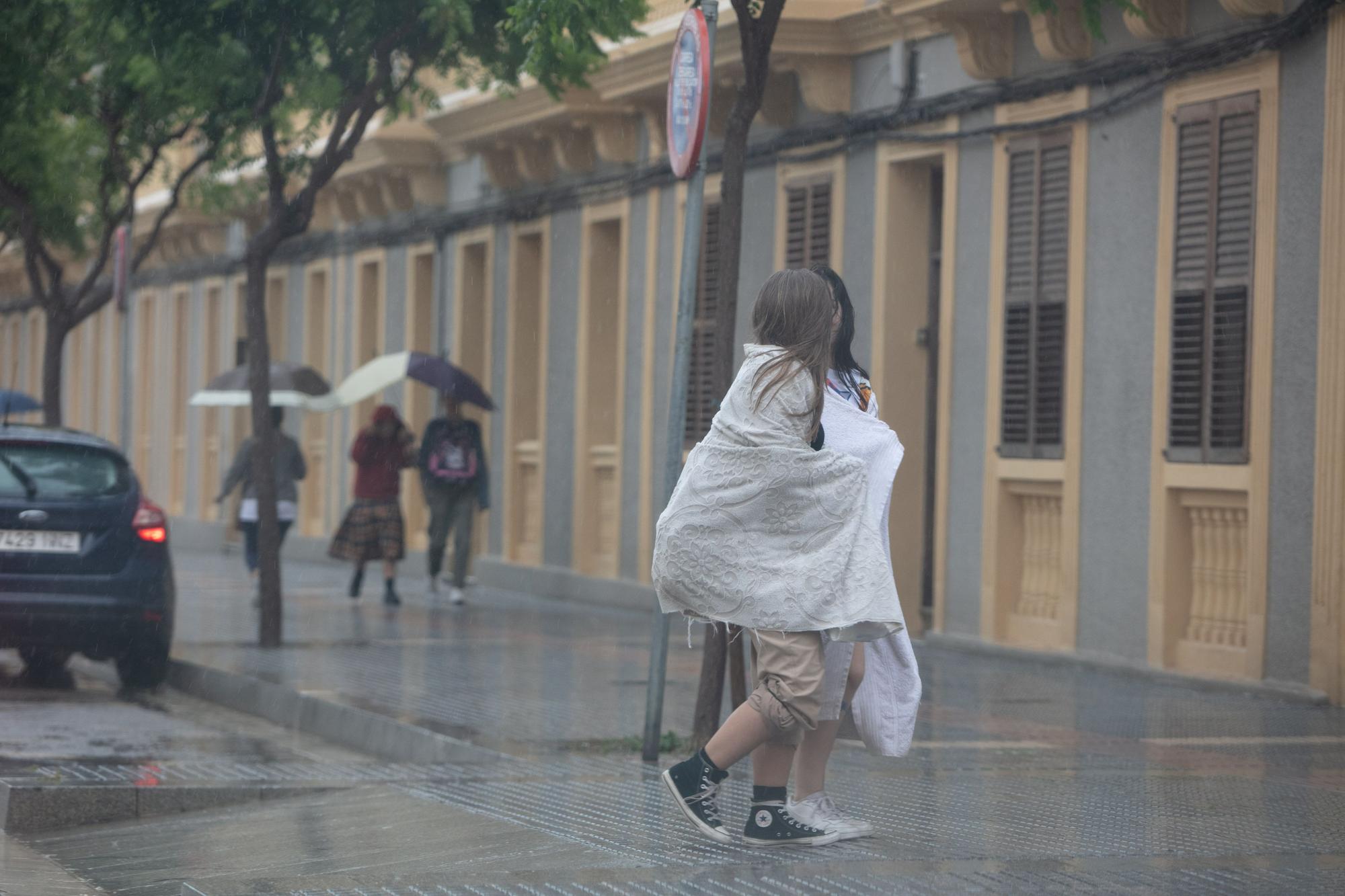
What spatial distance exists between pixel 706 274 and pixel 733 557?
1331 cm

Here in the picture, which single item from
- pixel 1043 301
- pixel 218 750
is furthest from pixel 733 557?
pixel 1043 301

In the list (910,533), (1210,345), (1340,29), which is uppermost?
(1340,29)

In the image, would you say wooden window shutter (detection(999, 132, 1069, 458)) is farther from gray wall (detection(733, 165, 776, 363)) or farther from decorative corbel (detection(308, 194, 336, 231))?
decorative corbel (detection(308, 194, 336, 231))

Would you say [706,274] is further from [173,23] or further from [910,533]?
[173,23]

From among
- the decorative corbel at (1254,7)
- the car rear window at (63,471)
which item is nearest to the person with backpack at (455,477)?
the car rear window at (63,471)

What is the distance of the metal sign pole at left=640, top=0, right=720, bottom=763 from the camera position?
878 centimetres

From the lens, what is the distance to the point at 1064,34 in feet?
47.1

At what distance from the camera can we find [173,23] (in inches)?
598

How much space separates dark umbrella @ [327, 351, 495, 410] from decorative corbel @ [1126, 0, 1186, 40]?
24.9 feet

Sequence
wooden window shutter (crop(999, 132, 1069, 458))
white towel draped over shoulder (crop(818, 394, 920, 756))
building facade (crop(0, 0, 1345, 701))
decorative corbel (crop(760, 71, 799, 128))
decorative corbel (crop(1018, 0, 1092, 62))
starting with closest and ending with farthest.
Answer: white towel draped over shoulder (crop(818, 394, 920, 756))
building facade (crop(0, 0, 1345, 701))
decorative corbel (crop(1018, 0, 1092, 62))
wooden window shutter (crop(999, 132, 1069, 458))
decorative corbel (crop(760, 71, 799, 128))

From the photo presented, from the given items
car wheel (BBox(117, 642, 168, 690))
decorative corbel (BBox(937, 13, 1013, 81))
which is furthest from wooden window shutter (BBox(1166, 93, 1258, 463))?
car wheel (BBox(117, 642, 168, 690))

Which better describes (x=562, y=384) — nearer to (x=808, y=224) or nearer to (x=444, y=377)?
(x=444, y=377)

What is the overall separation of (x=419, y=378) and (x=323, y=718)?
796cm

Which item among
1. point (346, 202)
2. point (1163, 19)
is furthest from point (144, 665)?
point (346, 202)
